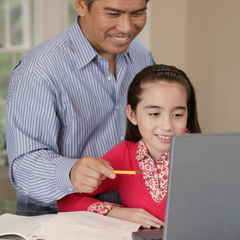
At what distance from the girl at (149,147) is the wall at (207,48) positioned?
1.94 m

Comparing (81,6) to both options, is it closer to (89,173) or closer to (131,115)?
(131,115)

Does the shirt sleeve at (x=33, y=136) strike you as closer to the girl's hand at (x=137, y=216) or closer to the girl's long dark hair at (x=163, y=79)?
the girl's hand at (x=137, y=216)

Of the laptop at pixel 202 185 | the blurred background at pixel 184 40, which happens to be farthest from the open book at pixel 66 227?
the blurred background at pixel 184 40

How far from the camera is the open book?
1036 mm

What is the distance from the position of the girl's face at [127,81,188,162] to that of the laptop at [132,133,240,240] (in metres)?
0.58

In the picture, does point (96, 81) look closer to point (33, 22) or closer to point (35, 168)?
point (35, 168)

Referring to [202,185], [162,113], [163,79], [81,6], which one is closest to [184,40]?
[81,6]

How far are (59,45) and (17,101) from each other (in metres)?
0.33

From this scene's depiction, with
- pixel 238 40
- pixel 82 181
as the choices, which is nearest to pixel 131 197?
pixel 82 181

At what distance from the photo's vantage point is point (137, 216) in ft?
4.00

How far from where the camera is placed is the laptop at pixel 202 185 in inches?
29.8

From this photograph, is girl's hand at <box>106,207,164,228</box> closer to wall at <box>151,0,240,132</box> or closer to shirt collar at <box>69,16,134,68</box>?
shirt collar at <box>69,16,134,68</box>

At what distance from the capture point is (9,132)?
152 centimetres

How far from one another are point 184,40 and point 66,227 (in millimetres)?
2929
